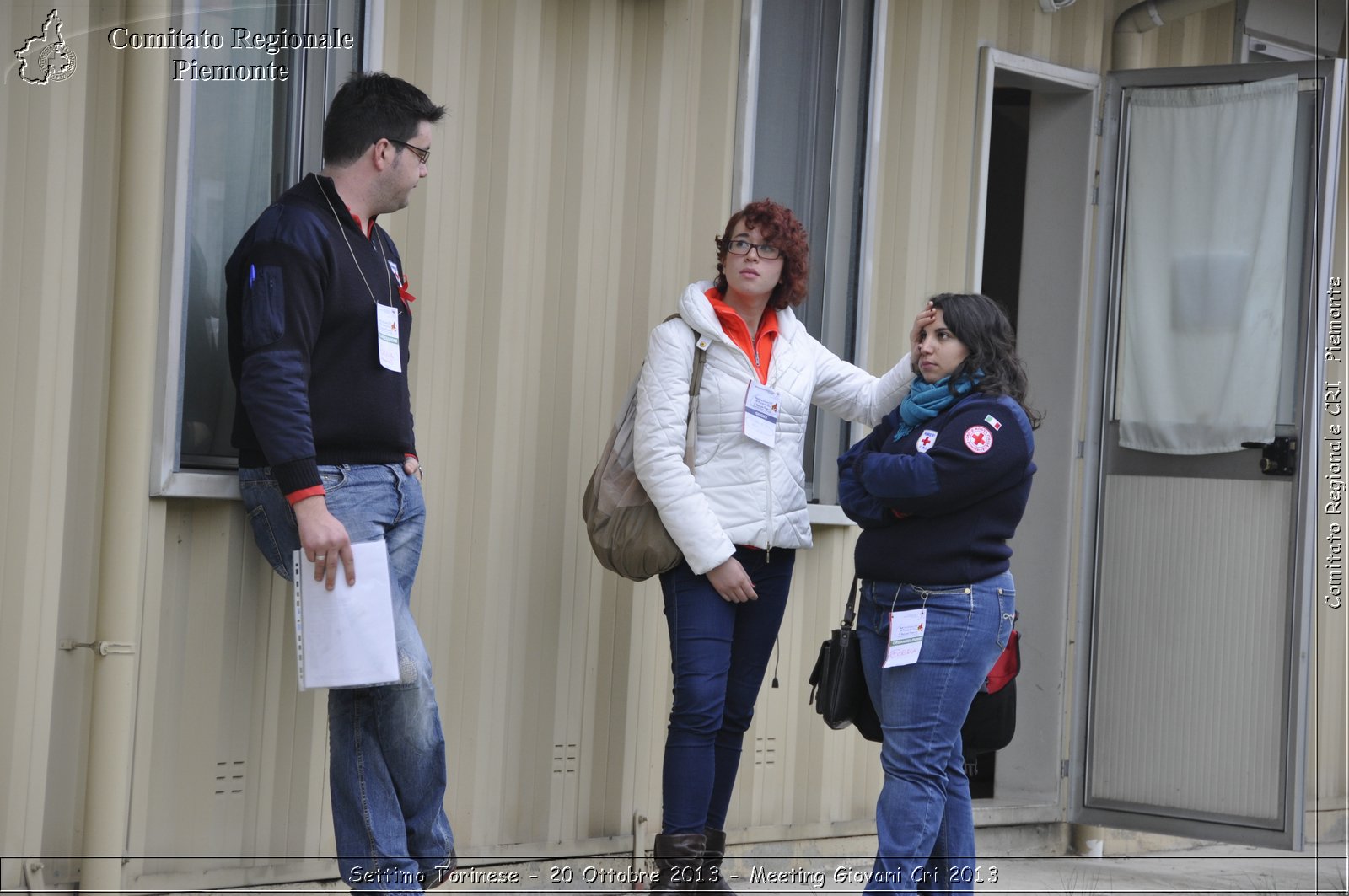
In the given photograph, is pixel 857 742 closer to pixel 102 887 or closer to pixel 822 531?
pixel 822 531

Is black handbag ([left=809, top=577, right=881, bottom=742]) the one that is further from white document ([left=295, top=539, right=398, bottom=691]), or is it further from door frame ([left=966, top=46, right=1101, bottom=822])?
door frame ([left=966, top=46, right=1101, bottom=822])

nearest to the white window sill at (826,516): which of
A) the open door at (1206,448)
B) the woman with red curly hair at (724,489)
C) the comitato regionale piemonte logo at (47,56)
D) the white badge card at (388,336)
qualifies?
the woman with red curly hair at (724,489)

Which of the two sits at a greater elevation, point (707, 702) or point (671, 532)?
point (671, 532)

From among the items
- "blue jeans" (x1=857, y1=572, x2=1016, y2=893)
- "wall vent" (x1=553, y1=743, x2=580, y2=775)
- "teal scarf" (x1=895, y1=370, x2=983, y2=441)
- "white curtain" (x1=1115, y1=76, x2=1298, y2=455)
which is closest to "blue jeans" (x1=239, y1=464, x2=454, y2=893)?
"wall vent" (x1=553, y1=743, x2=580, y2=775)

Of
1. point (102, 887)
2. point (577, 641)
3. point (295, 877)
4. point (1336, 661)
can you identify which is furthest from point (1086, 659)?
point (102, 887)

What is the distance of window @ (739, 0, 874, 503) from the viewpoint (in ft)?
15.9

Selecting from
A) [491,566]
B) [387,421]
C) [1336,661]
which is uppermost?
[387,421]

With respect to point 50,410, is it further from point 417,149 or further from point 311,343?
point 417,149

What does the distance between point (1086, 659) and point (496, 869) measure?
8.15ft

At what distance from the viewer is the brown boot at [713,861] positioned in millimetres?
3975

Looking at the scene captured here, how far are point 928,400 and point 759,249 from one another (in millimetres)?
653

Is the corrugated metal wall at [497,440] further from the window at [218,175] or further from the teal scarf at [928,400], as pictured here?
the teal scarf at [928,400]

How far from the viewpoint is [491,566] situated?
420cm

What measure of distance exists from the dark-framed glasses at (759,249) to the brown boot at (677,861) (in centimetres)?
152
